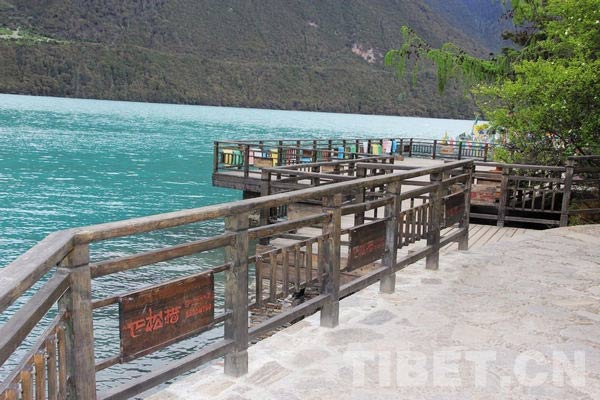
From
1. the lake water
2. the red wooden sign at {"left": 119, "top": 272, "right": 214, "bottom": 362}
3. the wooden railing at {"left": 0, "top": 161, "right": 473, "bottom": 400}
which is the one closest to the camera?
the wooden railing at {"left": 0, "top": 161, "right": 473, "bottom": 400}

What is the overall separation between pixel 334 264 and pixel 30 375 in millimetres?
2980

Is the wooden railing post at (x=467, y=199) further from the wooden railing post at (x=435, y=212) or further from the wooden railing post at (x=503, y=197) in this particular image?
the wooden railing post at (x=503, y=197)

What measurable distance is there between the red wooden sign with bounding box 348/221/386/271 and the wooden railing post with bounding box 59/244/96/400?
284cm

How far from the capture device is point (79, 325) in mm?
2896

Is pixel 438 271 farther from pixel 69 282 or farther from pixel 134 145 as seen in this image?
pixel 134 145

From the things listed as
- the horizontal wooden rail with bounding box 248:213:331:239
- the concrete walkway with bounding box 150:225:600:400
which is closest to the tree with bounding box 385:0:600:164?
the concrete walkway with bounding box 150:225:600:400

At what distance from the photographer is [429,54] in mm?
19094

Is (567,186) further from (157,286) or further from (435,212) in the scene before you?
(157,286)

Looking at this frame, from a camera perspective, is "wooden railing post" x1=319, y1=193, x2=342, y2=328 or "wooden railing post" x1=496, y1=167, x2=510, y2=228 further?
"wooden railing post" x1=496, y1=167, x2=510, y2=228

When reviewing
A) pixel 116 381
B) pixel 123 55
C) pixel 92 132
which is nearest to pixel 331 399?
pixel 116 381

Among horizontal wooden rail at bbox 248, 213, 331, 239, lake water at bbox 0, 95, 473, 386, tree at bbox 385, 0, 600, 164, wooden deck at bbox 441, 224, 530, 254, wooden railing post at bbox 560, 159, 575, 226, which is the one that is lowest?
lake water at bbox 0, 95, 473, 386

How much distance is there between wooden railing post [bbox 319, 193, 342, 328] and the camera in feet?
16.4
